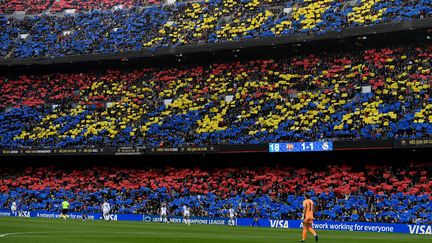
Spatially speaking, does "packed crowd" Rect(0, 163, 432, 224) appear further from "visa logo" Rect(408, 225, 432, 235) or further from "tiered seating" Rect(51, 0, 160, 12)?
"tiered seating" Rect(51, 0, 160, 12)

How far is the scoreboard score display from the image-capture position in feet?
169

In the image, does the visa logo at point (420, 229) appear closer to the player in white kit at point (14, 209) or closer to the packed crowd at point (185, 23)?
the packed crowd at point (185, 23)

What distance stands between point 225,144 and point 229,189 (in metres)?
3.62

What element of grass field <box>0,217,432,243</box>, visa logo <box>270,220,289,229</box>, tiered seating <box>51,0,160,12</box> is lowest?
grass field <box>0,217,432,243</box>

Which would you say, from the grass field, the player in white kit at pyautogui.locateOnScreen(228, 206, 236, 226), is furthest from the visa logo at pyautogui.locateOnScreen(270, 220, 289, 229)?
the grass field

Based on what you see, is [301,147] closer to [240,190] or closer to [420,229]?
[240,190]

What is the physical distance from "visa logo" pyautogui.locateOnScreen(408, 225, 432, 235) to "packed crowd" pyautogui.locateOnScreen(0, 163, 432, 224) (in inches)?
66.9

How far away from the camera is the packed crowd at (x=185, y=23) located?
194ft

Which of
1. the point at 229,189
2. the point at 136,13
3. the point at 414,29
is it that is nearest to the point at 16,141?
the point at 136,13

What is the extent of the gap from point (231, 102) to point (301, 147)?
36.9ft

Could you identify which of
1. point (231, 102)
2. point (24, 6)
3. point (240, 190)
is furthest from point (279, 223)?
point (24, 6)

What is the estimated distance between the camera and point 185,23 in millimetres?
69625

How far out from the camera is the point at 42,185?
6488 cm

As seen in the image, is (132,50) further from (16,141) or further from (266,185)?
(266,185)
